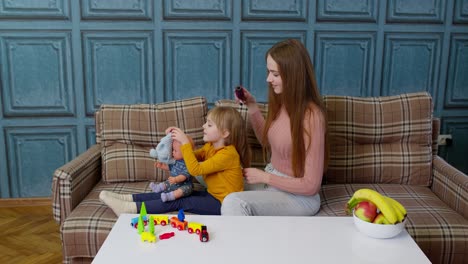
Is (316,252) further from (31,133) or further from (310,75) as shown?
(31,133)

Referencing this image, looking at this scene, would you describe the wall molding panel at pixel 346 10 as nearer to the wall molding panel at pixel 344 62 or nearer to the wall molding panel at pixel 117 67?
the wall molding panel at pixel 344 62

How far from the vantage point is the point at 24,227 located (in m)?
2.66

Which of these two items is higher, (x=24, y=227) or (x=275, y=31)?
(x=275, y=31)

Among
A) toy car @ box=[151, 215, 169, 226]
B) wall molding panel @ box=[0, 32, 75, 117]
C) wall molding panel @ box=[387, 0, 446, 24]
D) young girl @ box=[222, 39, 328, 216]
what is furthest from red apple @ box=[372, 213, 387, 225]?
wall molding panel @ box=[0, 32, 75, 117]

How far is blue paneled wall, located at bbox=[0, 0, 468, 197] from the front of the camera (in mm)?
2709

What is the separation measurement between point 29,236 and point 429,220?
78.4 inches

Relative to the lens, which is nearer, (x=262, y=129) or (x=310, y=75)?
(x=310, y=75)

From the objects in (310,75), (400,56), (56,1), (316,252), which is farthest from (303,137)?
(56,1)

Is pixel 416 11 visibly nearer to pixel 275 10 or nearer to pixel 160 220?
pixel 275 10

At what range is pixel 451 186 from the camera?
2.09 meters

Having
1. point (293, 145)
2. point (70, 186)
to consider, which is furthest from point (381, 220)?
point (70, 186)

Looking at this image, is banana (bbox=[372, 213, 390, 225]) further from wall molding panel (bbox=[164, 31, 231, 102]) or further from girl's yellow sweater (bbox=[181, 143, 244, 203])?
wall molding panel (bbox=[164, 31, 231, 102])

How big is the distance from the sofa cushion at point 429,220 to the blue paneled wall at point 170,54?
942 mm

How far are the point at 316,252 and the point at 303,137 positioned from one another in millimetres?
575
